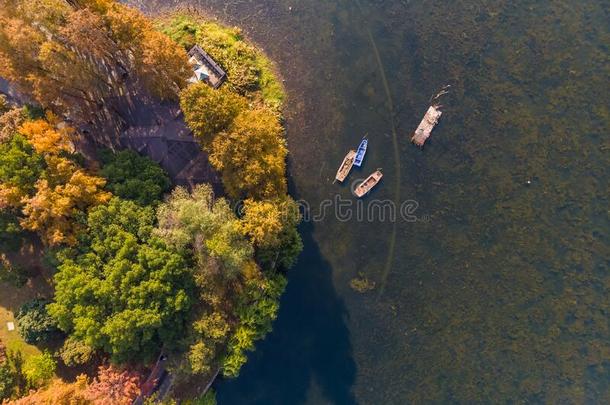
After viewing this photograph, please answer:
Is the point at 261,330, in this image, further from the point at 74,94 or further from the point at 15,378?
the point at 74,94

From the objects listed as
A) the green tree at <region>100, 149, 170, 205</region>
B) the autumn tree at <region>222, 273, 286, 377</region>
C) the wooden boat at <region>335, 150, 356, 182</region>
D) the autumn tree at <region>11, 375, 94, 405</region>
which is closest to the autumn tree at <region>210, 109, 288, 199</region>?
the green tree at <region>100, 149, 170, 205</region>

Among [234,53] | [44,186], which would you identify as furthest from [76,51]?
[234,53]

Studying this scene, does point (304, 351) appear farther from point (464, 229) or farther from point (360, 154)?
point (360, 154)

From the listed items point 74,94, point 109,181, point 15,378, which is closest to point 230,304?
point 109,181

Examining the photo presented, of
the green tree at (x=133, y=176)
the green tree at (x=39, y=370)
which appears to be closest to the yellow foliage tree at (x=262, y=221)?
the green tree at (x=133, y=176)

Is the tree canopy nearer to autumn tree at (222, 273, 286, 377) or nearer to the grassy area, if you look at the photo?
the grassy area

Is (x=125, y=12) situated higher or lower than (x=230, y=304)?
higher
